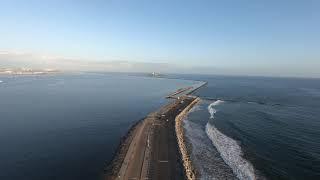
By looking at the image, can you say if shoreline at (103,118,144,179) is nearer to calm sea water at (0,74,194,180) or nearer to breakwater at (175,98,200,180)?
calm sea water at (0,74,194,180)

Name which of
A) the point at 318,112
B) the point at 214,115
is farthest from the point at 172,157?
the point at 318,112

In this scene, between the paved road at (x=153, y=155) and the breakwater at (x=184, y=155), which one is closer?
the paved road at (x=153, y=155)

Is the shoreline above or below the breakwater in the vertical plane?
below

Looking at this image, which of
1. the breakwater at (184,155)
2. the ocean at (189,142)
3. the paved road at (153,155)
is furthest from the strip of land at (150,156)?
the ocean at (189,142)

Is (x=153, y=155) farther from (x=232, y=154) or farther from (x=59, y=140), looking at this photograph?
(x=59, y=140)

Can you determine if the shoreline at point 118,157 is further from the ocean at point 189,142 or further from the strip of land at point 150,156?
the ocean at point 189,142

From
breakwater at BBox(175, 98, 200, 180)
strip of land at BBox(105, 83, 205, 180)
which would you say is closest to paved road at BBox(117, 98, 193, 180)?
strip of land at BBox(105, 83, 205, 180)
